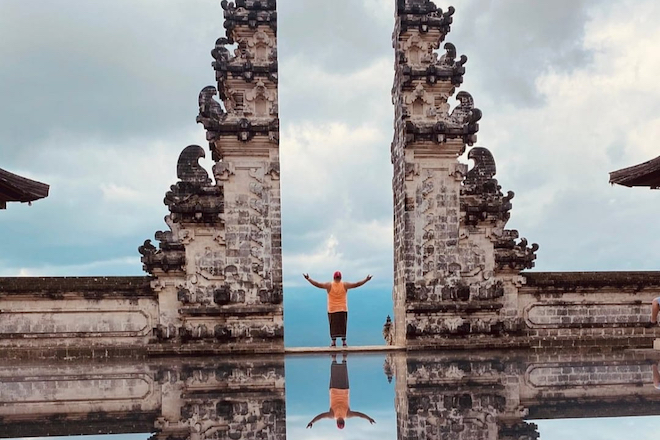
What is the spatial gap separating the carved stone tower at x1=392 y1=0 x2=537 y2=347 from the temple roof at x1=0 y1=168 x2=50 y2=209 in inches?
311

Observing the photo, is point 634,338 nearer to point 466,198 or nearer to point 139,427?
point 466,198

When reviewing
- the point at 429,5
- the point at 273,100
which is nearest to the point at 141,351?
the point at 273,100

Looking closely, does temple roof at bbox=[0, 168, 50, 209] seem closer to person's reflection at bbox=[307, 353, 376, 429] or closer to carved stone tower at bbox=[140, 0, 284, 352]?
carved stone tower at bbox=[140, 0, 284, 352]

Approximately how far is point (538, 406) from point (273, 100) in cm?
1032

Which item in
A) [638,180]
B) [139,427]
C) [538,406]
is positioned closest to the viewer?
[139,427]

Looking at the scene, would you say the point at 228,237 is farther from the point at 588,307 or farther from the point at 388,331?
the point at 588,307

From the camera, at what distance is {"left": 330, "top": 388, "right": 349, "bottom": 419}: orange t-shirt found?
8.21 metres

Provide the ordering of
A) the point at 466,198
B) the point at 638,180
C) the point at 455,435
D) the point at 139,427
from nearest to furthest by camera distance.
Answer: the point at 455,435 → the point at 139,427 → the point at 638,180 → the point at 466,198

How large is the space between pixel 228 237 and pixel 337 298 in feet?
8.93

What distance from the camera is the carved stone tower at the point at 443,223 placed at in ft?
55.7

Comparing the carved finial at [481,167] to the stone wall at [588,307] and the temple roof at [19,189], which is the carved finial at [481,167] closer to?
the stone wall at [588,307]

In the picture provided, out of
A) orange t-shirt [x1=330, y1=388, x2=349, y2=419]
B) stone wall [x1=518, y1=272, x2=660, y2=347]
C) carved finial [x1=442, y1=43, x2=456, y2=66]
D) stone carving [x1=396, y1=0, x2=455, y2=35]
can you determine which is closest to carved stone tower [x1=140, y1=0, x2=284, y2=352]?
stone carving [x1=396, y1=0, x2=455, y2=35]

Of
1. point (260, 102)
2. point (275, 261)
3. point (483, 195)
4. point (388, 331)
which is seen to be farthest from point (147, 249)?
point (483, 195)

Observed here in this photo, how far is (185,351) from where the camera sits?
16.2 metres
